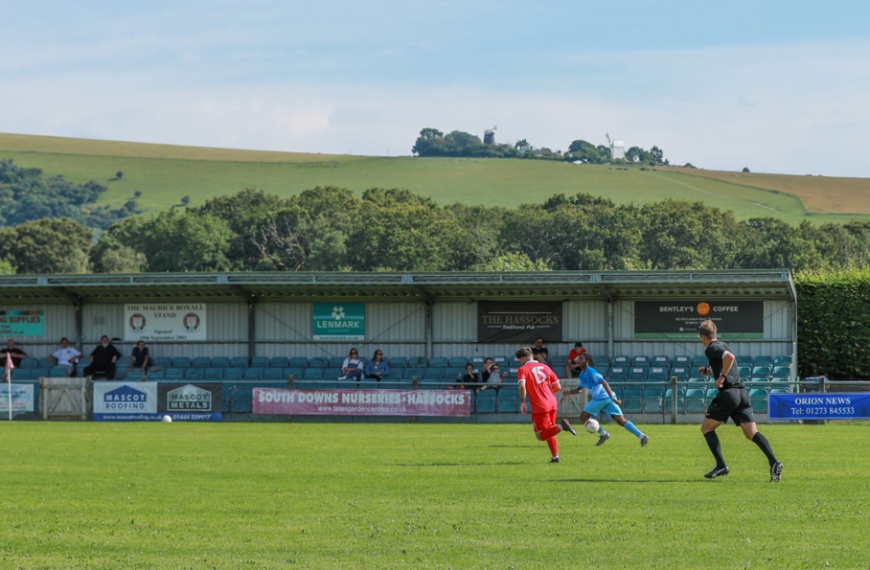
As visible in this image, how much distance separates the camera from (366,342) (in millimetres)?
37000

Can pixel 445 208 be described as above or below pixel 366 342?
above

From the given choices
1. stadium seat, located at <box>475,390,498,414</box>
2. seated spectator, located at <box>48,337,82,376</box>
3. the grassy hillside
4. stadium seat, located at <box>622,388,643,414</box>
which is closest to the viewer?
stadium seat, located at <box>622,388,643,414</box>

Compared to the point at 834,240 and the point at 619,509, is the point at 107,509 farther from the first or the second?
the point at 834,240

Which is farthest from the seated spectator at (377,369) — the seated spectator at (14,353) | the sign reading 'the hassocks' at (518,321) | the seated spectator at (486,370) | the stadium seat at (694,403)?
the seated spectator at (14,353)

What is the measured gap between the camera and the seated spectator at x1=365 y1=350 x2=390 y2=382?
1320 inches

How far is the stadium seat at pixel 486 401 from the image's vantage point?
3091cm

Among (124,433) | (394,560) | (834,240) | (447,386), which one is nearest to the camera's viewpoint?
(394,560)

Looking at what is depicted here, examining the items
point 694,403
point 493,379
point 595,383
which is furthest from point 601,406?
point 493,379

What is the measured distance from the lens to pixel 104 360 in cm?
3459

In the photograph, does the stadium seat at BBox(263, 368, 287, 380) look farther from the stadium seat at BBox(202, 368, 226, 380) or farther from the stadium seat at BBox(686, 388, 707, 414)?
the stadium seat at BBox(686, 388, 707, 414)

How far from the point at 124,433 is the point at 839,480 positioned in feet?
53.1

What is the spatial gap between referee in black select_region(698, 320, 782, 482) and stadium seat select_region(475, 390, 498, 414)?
54.2ft

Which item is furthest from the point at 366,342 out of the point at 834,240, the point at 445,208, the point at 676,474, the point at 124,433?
the point at 445,208

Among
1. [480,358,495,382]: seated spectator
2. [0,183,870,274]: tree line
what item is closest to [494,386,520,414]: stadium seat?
[480,358,495,382]: seated spectator
